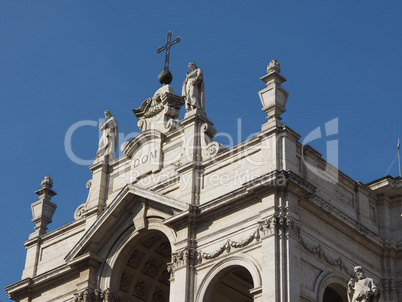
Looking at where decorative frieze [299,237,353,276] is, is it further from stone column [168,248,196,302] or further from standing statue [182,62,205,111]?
standing statue [182,62,205,111]

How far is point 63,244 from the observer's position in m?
41.7

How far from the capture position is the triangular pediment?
3859cm

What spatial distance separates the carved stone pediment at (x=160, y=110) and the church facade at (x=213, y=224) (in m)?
0.05

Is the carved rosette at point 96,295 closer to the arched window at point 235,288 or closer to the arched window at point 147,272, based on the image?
the arched window at point 147,272

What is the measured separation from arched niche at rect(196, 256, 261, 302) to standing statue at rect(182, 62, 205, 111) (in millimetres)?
5925

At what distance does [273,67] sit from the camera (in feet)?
122

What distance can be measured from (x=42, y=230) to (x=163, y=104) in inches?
266

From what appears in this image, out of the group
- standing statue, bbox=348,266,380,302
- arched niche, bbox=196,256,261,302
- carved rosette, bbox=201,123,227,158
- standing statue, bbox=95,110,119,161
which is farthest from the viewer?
standing statue, bbox=95,110,119,161

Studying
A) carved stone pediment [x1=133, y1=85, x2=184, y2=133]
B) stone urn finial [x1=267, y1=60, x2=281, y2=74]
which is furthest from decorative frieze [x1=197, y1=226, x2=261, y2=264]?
carved stone pediment [x1=133, y1=85, x2=184, y2=133]

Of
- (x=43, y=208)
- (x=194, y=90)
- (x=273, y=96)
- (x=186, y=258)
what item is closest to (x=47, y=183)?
(x=43, y=208)

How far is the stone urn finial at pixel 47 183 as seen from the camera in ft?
143

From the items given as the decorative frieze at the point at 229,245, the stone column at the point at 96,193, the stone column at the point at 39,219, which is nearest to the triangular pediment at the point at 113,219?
the stone column at the point at 96,193

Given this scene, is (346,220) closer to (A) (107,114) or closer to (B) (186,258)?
(B) (186,258)

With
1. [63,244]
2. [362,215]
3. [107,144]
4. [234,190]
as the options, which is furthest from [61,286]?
[362,215]
